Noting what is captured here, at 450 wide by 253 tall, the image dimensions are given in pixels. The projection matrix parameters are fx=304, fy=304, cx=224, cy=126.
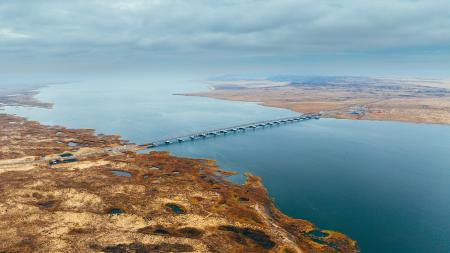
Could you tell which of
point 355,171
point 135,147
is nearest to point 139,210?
point 135,147

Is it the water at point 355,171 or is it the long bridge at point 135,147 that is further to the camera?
the long bridge at point 135,147

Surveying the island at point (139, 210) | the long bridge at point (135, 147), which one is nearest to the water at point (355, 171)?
the long bridge at point (135, 147)

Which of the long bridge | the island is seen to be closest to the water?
the long bridge

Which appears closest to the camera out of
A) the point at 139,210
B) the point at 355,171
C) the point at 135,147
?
the point at 139,210

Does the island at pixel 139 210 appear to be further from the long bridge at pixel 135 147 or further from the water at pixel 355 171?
the water at pixel 355 171

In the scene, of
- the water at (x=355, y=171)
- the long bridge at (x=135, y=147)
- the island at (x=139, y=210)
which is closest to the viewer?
the island at (x=139, y=210)

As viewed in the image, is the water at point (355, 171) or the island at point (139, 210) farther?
the water at point (355, 171)

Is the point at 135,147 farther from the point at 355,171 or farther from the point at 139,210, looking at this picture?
the point at 355,171

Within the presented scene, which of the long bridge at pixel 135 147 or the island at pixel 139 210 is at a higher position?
the long bridge at pixel 135 147

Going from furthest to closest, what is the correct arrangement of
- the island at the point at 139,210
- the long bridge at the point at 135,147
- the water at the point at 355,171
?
the long bridge at the point at 135,147, the water at the point at 355,171, the island at the point at 139,210
